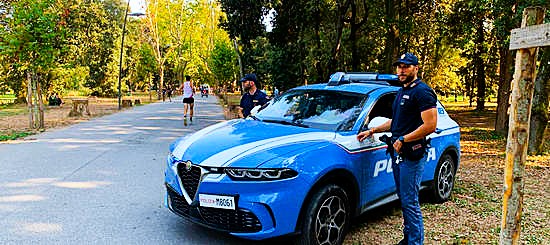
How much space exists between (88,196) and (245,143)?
10.4ft

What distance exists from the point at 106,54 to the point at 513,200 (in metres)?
46.6

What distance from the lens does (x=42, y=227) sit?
484 centimetres

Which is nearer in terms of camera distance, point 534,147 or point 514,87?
point 514,87

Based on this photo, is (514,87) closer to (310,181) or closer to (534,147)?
(310,181)

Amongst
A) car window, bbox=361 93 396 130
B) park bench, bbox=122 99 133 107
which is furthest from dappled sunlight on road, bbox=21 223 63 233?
park bench, bbox=122 99 133 107

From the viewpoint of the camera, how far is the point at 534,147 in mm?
10289

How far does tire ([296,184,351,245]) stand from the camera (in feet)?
12.9

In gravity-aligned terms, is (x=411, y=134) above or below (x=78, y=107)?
above

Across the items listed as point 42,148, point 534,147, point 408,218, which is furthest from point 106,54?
point 408,218

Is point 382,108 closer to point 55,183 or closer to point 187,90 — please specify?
point 55,183

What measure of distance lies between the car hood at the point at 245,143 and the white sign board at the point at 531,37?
1.87 m

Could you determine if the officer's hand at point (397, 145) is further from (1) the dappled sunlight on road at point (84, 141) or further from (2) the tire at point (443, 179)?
(1) the dappled sunlight on road at point (84, 141)

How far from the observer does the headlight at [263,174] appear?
3799 millimetres

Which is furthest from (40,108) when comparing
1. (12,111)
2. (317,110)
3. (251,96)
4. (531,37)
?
(531,37)
